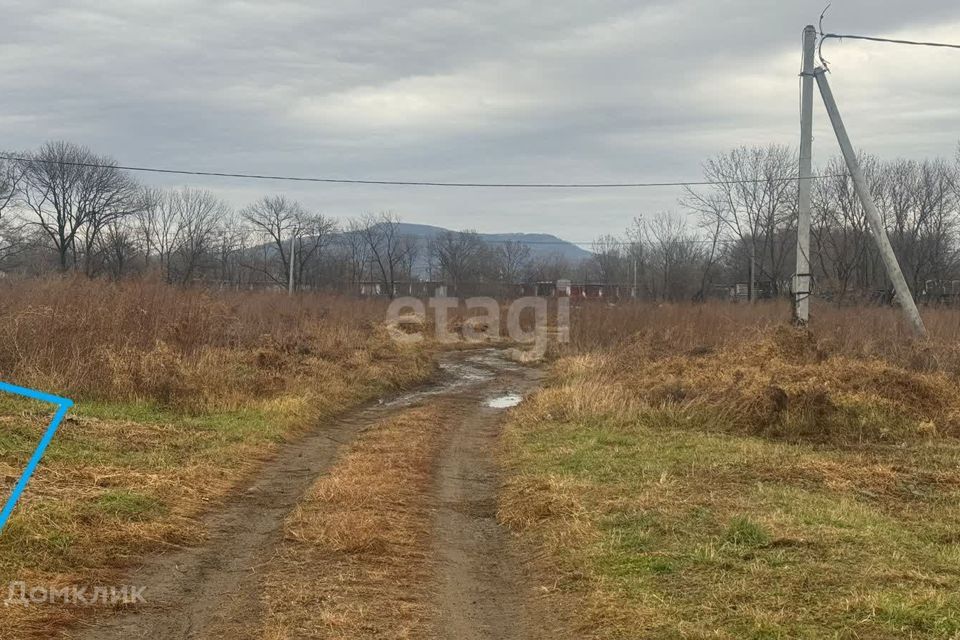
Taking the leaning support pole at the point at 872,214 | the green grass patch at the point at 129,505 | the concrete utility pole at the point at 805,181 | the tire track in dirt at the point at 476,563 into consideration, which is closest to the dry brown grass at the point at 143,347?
the tire track in dirt at the point at 476,563

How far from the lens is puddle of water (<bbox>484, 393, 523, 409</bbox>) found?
15375 mm

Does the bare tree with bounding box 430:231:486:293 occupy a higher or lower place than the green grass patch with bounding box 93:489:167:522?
higher

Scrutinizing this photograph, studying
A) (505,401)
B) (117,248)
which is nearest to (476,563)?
(505,401)

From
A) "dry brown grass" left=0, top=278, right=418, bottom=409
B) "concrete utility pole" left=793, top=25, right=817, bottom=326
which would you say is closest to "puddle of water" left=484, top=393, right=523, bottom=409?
"dry brown grass" left=0, top=278, right=418, bottom=409

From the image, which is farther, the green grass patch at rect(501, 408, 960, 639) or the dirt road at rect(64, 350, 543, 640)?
the dirt road at rect(64, 350, 543, 640)

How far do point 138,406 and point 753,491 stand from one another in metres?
8.59

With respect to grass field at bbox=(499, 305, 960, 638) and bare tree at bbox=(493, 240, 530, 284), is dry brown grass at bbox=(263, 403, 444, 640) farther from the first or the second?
bare tree at bbox=(493, 240, 530, 284)

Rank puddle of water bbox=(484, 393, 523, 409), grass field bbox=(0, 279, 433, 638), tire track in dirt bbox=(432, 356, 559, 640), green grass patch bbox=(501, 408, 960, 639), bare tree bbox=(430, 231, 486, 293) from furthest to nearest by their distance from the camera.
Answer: bare tree bbox=(430, 231, 486, 293) → puddle of water bbox=(484, 393, 523, 409) → grass field bbox=(0, 279, 433, 638) → tire track in dirt bbox=(432, 356, 559, 640) → green grass patch bbox=(501, 408, 960, 639)

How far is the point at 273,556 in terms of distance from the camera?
571 cm

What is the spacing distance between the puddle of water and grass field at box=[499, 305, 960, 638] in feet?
4.12

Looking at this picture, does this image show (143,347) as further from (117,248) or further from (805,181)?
(117,248)

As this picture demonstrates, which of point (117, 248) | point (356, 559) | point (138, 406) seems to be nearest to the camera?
point (356, 559)

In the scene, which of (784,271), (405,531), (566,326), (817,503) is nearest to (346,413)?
(405,531)

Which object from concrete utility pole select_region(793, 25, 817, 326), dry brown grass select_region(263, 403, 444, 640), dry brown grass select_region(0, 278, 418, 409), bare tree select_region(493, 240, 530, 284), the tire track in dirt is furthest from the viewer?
bare tree select_region(493, 240, 530, 284)
